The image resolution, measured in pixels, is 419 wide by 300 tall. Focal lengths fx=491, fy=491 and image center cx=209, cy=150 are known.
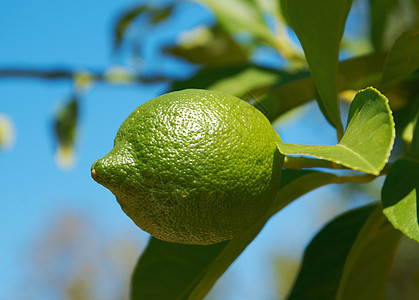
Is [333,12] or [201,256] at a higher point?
[333,12]

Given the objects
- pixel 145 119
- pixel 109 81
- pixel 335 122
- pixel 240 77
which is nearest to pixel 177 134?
pixel 145 119

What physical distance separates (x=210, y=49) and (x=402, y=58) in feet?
3.17

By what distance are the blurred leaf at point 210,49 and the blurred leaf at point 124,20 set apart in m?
0.23

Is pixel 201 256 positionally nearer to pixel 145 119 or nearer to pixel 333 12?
pixel 145 119

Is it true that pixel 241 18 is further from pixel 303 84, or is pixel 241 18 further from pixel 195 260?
pixel 195 260

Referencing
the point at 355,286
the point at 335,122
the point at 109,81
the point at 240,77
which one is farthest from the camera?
the point at 109,81

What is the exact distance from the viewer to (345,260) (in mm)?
835

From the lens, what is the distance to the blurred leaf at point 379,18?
1012 millimetres

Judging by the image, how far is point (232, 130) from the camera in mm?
551

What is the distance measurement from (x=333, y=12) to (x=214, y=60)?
0.95m

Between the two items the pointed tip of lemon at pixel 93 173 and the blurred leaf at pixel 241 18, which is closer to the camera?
the pointed tip of lemon at pixel 93 173

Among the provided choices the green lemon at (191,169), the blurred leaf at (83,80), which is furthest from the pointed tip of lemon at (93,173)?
the blurred leaf at (83,80)

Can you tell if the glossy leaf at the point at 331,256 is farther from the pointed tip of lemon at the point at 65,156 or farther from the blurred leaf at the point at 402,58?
the pointed tip of lemon at the point at 65,156

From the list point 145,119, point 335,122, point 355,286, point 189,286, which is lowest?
point 355,286
